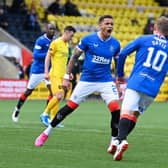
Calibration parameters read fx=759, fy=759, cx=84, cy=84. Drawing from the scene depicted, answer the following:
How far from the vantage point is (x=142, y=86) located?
11.3m

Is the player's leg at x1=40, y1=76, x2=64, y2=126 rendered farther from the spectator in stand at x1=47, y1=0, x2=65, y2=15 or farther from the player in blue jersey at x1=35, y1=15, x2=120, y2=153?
the spectator in stand at x1=47, y1=0, x2=65, y2=15

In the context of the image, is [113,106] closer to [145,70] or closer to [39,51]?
[145,70]

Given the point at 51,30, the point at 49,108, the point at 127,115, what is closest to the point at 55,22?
the point at 51,30

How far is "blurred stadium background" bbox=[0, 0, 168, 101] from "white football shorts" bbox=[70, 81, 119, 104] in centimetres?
1576

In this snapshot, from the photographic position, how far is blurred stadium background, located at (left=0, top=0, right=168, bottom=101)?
30.3m

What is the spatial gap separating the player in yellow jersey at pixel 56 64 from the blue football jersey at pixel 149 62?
5549mm

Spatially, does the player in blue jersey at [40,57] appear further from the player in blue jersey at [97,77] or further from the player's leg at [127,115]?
the player's leg at [127,115]

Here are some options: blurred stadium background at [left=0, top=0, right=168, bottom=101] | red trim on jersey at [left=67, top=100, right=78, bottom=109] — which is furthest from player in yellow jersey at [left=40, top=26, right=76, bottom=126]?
blurred stadium background at [left=0, top=0, right=168, bottom=101]

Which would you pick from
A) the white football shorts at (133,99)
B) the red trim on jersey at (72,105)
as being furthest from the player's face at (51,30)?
the white football shorts at (133,99)

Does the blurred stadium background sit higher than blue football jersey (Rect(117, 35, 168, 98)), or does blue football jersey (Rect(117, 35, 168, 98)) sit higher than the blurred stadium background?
blue football jersey (Rect(117, 35, 168, 98))

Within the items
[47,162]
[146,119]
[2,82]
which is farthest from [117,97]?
[2,82]

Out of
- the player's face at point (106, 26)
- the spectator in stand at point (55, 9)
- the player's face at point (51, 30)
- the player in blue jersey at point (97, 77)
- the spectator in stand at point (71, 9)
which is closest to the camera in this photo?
the player's face at point (106, 26)

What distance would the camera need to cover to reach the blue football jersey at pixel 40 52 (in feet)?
59.8

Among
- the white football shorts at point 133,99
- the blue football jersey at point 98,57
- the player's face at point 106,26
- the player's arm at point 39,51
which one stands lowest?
the player's arm at point 39,51
